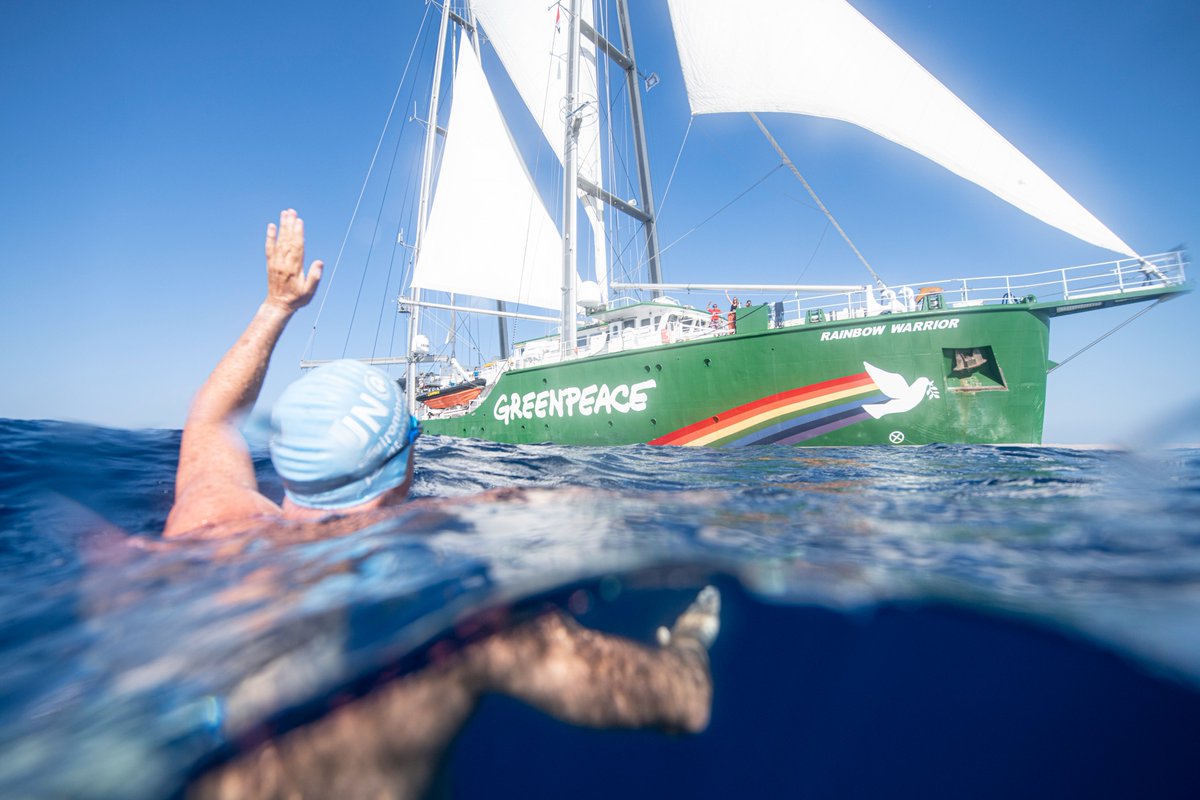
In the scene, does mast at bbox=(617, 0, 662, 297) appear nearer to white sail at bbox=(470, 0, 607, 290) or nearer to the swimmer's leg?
white sail at bbox=(470, 0, 607, 290)

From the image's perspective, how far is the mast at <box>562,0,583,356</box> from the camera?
12312 millimetres

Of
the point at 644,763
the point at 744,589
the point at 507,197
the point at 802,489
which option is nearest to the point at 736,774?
the point at 644,763

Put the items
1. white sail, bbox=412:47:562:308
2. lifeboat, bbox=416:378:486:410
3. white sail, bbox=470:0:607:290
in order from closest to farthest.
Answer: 1. white sail, bbox=470:0:607:290
2. lifeboat, bbox=416:378:486:410
3. white sail, bbox=412:47:562:308

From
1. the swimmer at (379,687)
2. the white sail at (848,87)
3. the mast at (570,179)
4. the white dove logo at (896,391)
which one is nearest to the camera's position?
the swimmer at (379,687)

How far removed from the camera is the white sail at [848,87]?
809cm

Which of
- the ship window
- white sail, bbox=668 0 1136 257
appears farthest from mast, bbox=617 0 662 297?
the ship window

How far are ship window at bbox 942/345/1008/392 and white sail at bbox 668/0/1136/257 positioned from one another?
7.57ft

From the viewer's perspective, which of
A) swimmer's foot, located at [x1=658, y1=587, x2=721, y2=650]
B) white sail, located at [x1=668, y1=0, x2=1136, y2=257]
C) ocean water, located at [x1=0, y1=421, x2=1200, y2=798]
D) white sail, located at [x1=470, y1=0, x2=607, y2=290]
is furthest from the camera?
white sail, located at [x1=470, y1=0, x2=607, y2=290]

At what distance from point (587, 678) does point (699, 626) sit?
69 centimetres

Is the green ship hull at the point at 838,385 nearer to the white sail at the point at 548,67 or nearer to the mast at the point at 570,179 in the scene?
the mast at the point at 570,179

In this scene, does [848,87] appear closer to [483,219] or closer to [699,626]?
[699,626]

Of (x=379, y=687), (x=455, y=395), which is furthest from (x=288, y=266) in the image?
(x=455, y=395)

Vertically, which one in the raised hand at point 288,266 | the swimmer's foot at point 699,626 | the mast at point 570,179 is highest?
the mast at point 570,179

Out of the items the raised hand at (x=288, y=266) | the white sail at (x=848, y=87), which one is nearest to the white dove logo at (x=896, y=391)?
the white sail at (x=848, y=87)
